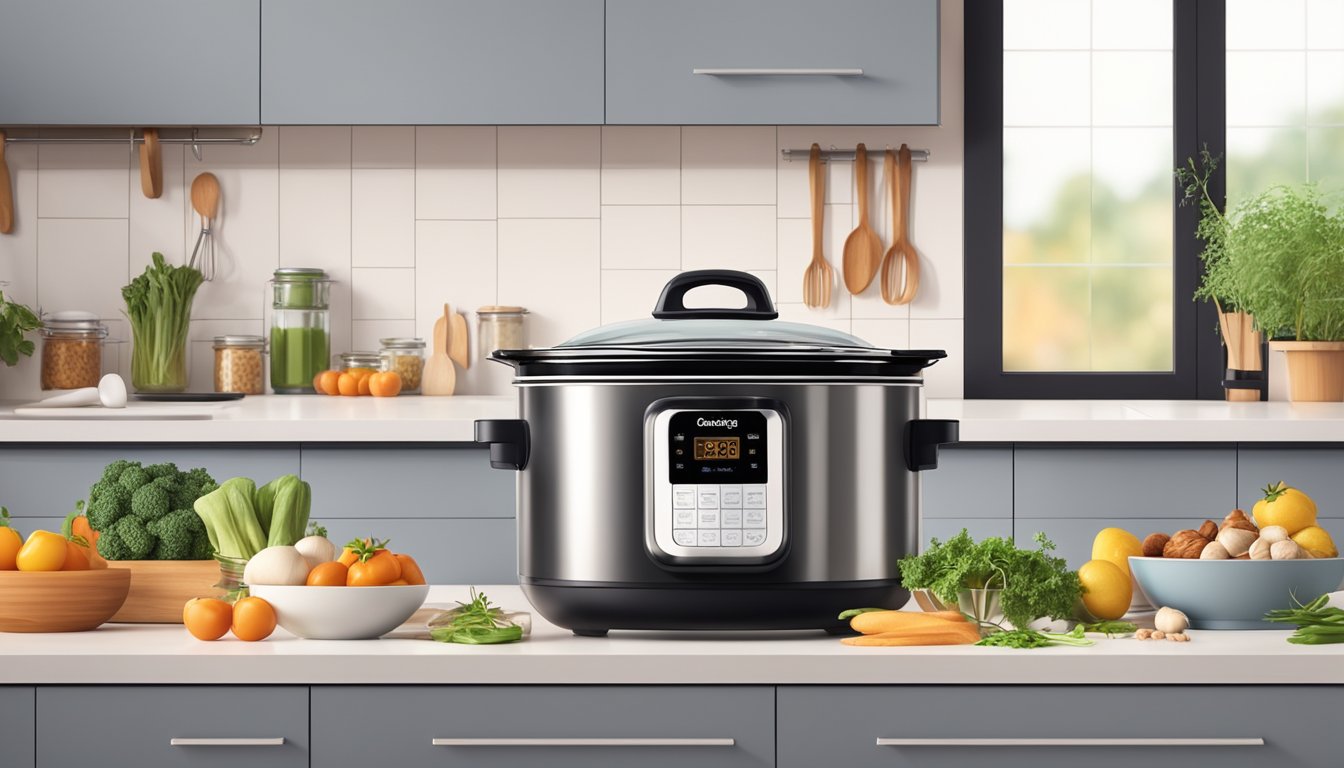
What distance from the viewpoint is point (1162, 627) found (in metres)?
1.16

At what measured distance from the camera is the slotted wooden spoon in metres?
3.27

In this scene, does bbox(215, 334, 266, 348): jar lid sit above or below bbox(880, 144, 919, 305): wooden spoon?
below

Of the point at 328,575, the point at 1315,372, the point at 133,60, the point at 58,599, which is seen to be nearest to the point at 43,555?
the point at 58,599

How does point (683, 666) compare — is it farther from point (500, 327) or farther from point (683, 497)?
point (500, 327)

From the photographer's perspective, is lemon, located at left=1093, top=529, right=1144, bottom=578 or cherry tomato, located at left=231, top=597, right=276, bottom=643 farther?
lemon, located at left=1093, top=529, right=1144, bottom=578

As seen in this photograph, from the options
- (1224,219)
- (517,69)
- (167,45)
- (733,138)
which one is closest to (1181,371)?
(1224,219)

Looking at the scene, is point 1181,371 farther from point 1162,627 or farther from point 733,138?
point 1162,627

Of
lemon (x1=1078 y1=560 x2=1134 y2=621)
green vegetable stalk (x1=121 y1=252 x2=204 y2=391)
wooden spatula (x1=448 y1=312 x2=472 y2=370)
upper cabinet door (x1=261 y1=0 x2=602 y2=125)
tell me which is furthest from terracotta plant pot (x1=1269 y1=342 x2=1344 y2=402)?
green vegetable stalk (x1=121 y1=252 x2=204 y2=391)

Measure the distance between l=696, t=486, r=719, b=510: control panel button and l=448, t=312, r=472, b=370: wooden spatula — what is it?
222cm

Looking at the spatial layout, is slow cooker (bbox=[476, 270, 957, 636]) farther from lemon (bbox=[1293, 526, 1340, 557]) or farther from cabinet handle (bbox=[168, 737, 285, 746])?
lemon (bbox=[1293, 526, 1340, 557])

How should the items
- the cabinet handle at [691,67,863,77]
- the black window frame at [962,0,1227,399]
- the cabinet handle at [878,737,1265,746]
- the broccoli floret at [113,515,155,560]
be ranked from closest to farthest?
the cabinet handle at [878,737,1265,746], the broccoli floret at [113,515,155,560], the cabinet handle at [691,67,863,77], the black window frame at [962,0,1227,399]

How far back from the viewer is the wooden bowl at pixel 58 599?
3.85ft

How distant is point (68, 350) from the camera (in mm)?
3215

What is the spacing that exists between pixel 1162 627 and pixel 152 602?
3.00 ft
